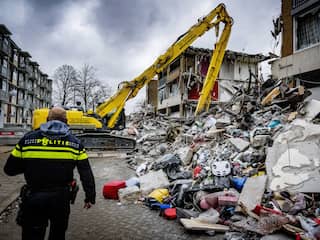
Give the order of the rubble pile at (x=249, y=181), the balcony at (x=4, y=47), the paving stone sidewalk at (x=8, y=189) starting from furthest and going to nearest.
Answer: the balcony at (x=4, y=47) → the paving stone sidewalk at (x=8, y=189) → the rubble pile at (x=249, y=181)

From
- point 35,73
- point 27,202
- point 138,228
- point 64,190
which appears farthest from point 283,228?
point 35,73

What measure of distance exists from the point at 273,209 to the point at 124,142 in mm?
10185

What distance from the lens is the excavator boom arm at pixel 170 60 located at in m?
12.5

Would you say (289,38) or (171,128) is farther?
(171,128)

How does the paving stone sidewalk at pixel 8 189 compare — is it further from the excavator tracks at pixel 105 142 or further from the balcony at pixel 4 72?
the balcony at pixel 4 72

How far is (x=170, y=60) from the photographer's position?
12484 mm

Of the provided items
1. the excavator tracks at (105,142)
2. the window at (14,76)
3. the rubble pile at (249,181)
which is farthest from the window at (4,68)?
the rubble pile at (249,181)

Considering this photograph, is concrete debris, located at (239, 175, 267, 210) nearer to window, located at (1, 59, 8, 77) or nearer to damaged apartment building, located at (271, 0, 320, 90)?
damaged apartment building, located at (271, 0, 320, 90)

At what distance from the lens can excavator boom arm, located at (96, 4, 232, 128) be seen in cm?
1247

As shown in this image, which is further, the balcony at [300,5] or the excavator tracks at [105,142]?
the excavator tracks at [105,142]

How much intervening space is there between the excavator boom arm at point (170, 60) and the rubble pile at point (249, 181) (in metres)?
4.77

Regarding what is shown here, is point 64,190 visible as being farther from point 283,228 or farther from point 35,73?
point 35,73

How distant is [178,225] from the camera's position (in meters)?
4.46

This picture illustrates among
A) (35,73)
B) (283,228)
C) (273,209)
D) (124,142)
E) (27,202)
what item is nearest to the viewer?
(27,202)
